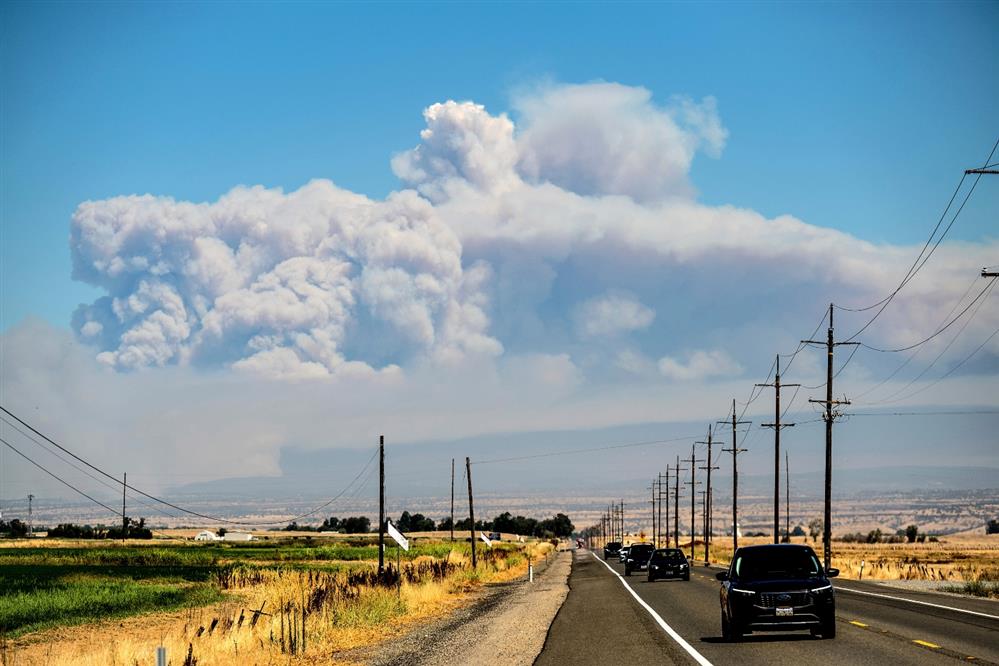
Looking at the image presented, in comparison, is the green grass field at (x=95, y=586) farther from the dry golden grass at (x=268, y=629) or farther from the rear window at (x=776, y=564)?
the rear window at (x=776, y=564)

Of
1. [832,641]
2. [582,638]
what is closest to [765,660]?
[832,641]

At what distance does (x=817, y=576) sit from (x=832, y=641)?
4.18 ft

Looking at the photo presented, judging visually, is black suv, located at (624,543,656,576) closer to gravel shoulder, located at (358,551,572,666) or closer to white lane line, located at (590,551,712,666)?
gravel shoulder, located at (358,551,572,666)

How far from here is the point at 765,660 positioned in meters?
18.5

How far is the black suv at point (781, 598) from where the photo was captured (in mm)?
21297

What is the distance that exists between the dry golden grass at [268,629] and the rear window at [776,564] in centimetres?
816

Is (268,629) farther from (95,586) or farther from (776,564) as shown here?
(95,586)

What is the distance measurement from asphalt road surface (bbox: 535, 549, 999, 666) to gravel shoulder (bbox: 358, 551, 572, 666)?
57 centimetres

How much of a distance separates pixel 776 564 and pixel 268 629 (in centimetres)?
1258

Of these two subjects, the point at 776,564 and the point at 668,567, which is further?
the point at 668,567

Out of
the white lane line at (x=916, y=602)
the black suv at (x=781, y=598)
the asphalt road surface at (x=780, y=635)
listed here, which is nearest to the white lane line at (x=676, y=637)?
the asphalt road surface at (x=780, y=635)

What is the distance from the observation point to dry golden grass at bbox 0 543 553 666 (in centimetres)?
2336

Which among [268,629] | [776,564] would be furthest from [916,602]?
[268,629]

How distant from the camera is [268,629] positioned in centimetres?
2792
